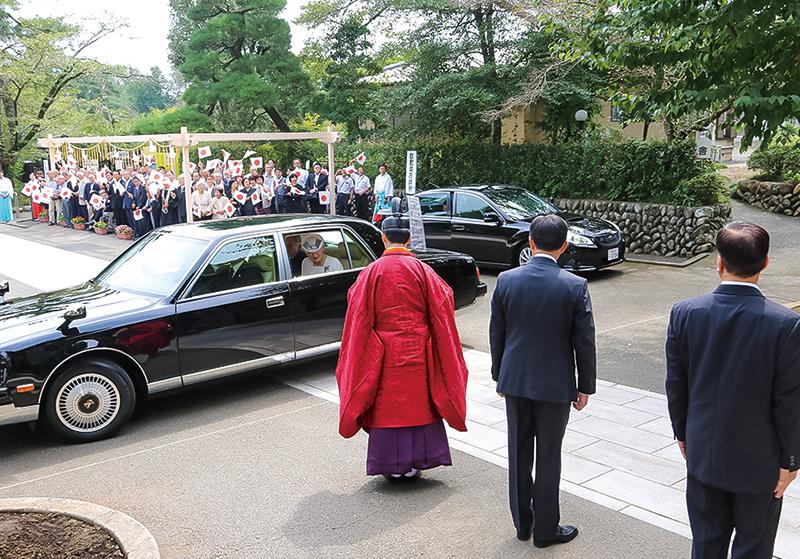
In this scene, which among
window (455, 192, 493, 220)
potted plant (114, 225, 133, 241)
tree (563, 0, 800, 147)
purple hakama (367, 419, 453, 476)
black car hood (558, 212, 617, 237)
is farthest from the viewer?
potted plant (114, 225, 133, 241)

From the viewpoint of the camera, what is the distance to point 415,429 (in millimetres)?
4520

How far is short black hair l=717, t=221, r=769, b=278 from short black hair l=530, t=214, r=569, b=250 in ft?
3.42

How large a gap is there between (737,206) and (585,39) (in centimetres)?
1238

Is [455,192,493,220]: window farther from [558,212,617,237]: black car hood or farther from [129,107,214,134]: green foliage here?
[129,107,214,134]: green foliage

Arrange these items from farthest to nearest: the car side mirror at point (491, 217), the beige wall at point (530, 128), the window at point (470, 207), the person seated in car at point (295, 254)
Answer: the beige wall at point (530, 128) < the window at point (470, 207) < the car side mirror at point (491, 217) < the person seated in car at point (295, 254)

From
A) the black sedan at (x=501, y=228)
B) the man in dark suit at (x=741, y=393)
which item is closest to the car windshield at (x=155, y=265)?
the man in dark suit at (x=741, y=393)

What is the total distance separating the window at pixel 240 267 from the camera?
251 inches

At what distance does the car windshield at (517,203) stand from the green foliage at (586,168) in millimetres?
2936

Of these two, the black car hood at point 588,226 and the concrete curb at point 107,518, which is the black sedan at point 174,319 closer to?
the concrete curb at point 107,518

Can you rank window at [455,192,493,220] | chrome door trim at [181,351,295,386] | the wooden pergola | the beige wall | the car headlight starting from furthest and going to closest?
1. the beige wall
2. the wooden pergola
3. window at [455,192,493,220]
4. the car headlight
5. chrome door trim at [181,351,295,386]

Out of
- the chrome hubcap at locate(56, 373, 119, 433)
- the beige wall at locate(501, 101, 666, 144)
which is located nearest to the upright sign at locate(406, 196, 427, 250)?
the chrome hubcap at locate(56, 373, 119, 433)

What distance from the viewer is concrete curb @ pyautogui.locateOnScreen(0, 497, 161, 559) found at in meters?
3.80

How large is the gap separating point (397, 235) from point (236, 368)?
2.53m

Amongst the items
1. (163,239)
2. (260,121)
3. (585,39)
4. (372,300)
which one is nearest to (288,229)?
(163,239)
